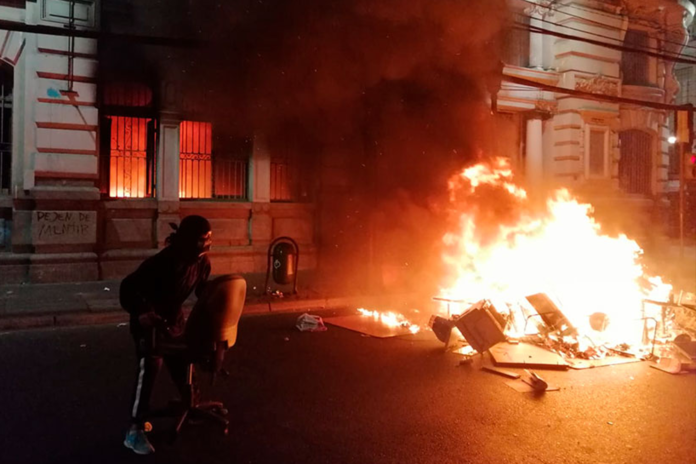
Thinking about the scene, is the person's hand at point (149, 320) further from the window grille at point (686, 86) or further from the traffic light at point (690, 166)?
the window grille at point (686, 86)

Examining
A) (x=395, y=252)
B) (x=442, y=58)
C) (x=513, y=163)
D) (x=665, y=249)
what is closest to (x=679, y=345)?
(x=395, y=252)

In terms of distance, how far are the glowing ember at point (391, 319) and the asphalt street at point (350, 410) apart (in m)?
1.11

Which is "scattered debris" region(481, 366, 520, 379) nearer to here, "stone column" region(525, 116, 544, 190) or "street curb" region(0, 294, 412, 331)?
"street curb" region(0, 294, 412, 331)

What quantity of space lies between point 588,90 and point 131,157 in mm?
11460

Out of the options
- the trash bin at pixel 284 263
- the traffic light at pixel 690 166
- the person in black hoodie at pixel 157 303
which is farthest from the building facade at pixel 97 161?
the traffic light at pixel 690 166

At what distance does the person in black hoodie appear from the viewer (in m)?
3.59

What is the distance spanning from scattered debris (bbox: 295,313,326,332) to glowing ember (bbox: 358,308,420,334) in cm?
96

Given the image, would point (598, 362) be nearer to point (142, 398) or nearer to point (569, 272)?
point (569, 272)

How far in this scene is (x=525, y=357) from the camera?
605 cm

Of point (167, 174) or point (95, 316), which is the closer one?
point (95, 316)

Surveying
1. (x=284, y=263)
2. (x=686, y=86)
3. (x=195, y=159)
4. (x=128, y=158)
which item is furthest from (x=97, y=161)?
(x=686, y=86)

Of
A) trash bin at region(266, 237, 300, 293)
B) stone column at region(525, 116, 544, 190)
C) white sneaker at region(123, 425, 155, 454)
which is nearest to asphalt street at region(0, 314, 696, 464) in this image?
white sneaker at region(123, 425, 155, 454)

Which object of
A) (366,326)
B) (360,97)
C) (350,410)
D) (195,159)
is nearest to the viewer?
(350,410)

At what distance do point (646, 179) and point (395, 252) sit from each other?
32.2ft
